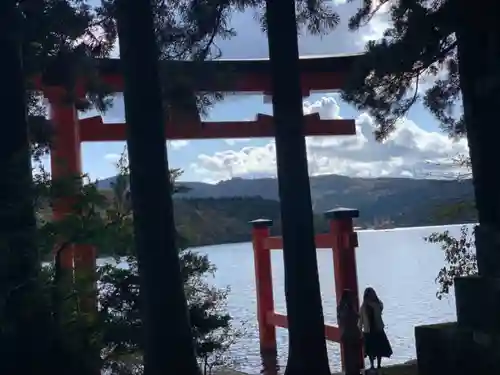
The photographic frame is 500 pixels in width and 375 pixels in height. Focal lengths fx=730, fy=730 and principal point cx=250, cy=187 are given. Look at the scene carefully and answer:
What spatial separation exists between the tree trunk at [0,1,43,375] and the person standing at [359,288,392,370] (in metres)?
3.18

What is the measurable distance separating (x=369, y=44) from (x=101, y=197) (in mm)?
2423

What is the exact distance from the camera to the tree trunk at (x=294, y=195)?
18.8 ft

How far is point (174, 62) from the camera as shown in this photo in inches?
239

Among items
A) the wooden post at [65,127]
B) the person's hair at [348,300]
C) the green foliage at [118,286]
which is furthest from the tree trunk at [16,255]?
the person's hair at [348,300]

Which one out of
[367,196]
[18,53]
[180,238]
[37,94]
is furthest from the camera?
[367,196]

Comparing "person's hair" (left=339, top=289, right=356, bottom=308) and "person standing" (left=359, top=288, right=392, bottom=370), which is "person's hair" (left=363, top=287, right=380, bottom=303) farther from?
"person's hair" (left=339, top=289, right=356, bottom=308)

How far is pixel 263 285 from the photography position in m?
10.8

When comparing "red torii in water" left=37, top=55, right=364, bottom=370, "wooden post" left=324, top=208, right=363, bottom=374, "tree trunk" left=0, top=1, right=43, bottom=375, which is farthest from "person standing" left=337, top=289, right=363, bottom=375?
"tree trunk" left=0, top=1, right=43, bottom=375

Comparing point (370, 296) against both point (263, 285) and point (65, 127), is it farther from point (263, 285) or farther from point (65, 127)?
point (263, 285)

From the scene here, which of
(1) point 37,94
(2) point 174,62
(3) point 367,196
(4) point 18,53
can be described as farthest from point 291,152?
(3) point 367,196

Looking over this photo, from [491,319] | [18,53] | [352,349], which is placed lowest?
[352,349]

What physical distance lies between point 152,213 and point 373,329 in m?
2.71

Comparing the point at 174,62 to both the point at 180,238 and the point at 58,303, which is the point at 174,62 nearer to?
the point at 180,238

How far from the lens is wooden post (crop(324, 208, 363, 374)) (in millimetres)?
8391
